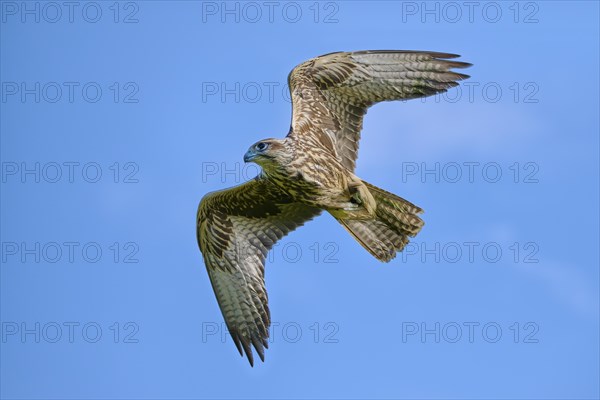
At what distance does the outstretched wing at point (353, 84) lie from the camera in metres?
12.1

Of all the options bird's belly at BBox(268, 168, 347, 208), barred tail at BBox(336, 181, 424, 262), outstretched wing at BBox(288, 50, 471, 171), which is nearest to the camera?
bird's belly at BBox(268, 168, 347, 208)

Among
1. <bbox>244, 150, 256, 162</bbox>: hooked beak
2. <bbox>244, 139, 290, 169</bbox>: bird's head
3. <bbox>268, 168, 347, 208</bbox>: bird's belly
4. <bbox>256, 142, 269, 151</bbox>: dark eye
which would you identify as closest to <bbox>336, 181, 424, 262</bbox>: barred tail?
<bbox>268, 168, 347, 208</bbox>: bird's belly

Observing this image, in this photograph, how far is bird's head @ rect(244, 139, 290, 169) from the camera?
11055mm

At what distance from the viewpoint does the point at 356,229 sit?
480 inches

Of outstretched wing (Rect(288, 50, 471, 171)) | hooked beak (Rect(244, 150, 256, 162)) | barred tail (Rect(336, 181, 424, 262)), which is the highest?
outstretched wing (Rect(288, 50, 471, 171))

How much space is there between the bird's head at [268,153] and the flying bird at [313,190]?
11 millimetres

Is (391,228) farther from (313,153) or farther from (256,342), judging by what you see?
(256,342)

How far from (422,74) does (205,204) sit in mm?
3160

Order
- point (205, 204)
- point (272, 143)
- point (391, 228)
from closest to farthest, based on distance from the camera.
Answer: point (272, 143)
point (391, 228)
point (205, 204)

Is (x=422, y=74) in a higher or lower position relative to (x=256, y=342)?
higher

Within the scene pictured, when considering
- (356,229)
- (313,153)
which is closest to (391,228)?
(356,229)

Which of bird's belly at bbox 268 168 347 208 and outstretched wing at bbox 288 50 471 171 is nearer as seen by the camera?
bird's belly at bbox 268 168 347 208

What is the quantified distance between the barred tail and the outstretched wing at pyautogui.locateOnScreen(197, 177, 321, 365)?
0.89 meters

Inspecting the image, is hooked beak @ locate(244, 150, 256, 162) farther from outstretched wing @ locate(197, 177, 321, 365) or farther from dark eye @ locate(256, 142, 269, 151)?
outstretched wing @ locate(197, 177, 321, 365)
